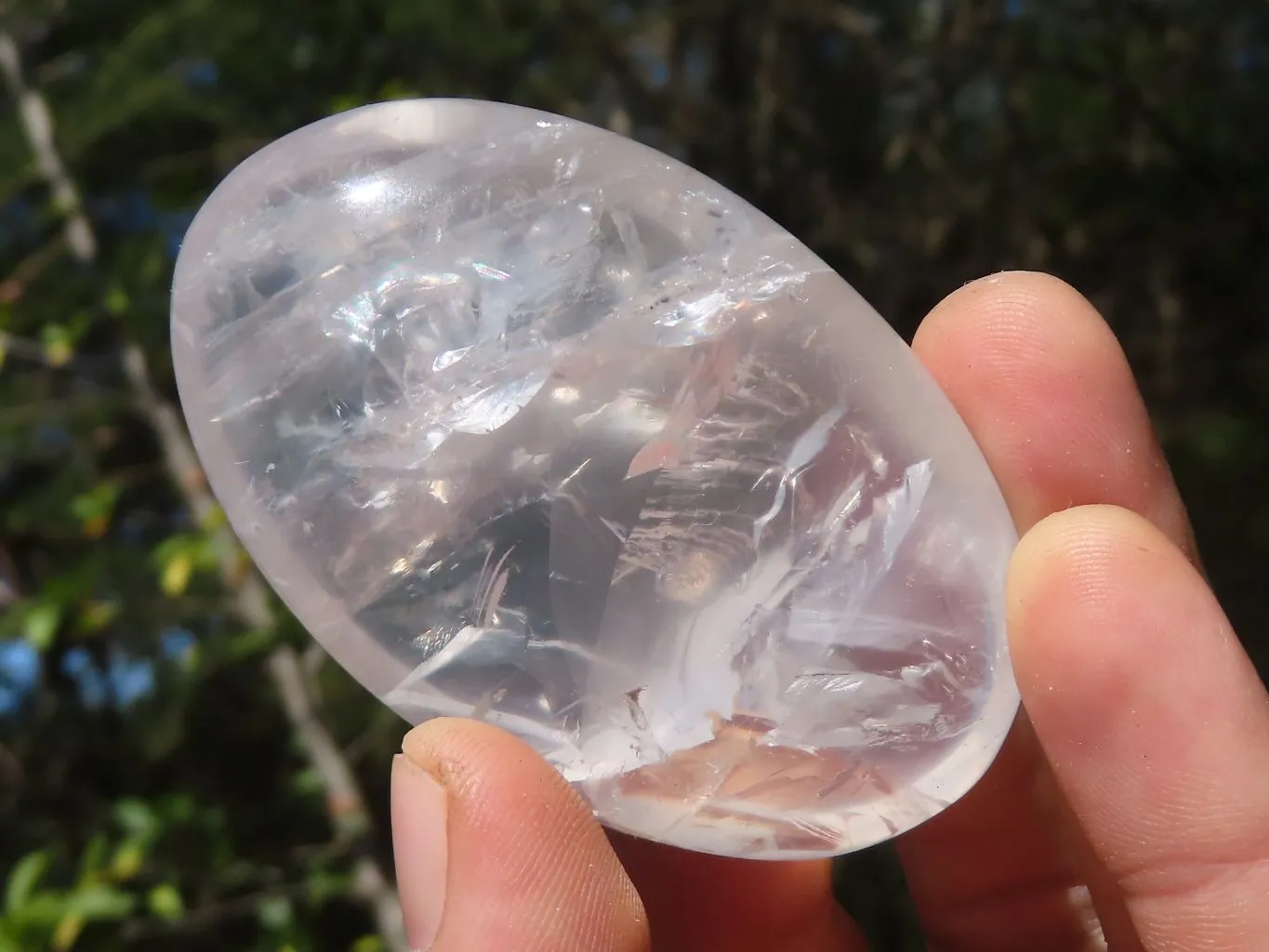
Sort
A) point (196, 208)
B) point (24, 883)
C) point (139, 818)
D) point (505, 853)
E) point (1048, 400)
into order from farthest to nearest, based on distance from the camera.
A: 1. point (196, 208)
2. point (139, 818)
3. point (24, 883)
4. point (1048, 400)
5. point (505, 853)

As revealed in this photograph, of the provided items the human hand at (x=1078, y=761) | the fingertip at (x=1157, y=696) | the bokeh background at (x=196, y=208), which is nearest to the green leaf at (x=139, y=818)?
the bokeh background at (x=196, y=208)

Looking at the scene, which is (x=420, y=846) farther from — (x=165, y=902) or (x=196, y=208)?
(x=196, y=208)

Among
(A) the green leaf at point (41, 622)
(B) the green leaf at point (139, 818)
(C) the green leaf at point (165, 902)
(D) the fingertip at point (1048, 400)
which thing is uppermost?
(D) the fingertip at point (1048, 400)

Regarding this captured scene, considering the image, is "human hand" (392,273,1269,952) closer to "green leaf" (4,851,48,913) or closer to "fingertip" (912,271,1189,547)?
"fingertip" (912,271,1189,547)

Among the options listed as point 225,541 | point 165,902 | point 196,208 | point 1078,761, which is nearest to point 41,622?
point 225,541

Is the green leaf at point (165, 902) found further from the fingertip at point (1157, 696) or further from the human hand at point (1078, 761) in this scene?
the fingertip at point (1157, 696)

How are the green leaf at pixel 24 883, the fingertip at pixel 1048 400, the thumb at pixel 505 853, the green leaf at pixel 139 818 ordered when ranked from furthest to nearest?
the green leaf at pixel 139 818, the green leaf at pixel 24 883, the fingertip at pixel 1048 400, the thumb at pixel 505 853

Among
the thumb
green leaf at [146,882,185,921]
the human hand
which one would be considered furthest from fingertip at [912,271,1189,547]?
green leaf at [146,882,185,921]

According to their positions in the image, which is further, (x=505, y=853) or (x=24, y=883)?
(x=24, y=883)
